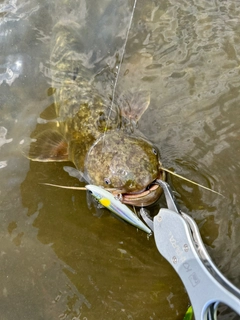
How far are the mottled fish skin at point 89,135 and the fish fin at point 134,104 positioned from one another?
0.15 feet

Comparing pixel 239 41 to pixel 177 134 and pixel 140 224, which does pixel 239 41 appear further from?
pixel 140 224

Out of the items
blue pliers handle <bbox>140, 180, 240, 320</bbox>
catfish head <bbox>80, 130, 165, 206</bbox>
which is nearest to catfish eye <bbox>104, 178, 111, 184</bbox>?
catfish head <bbox>80, 130, 165, 206</bbox>

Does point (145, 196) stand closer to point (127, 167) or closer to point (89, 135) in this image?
point (127, 167)

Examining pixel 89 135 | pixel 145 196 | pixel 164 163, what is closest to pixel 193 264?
pixel 145 196

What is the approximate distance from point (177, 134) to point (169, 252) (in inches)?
50.5

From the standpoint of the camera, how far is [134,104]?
12.0 ft

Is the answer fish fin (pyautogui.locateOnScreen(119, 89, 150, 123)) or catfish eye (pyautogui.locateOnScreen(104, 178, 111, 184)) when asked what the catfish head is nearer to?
catfish eye (pyautogui.locateOnScreen(104, 178, 111, 184))

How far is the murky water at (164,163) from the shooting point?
3043 millimetres

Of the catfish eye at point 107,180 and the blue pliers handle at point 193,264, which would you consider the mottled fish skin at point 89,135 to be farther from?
the blue pliers handle at point 193,264

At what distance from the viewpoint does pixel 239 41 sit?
156 inches

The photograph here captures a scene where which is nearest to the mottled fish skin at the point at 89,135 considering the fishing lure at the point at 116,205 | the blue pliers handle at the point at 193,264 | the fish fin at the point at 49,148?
the fish fin at the point at 49,148

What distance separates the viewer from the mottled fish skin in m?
3.07

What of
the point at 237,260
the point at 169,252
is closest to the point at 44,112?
the point at 169,252

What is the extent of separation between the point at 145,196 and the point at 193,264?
0.76 meters
